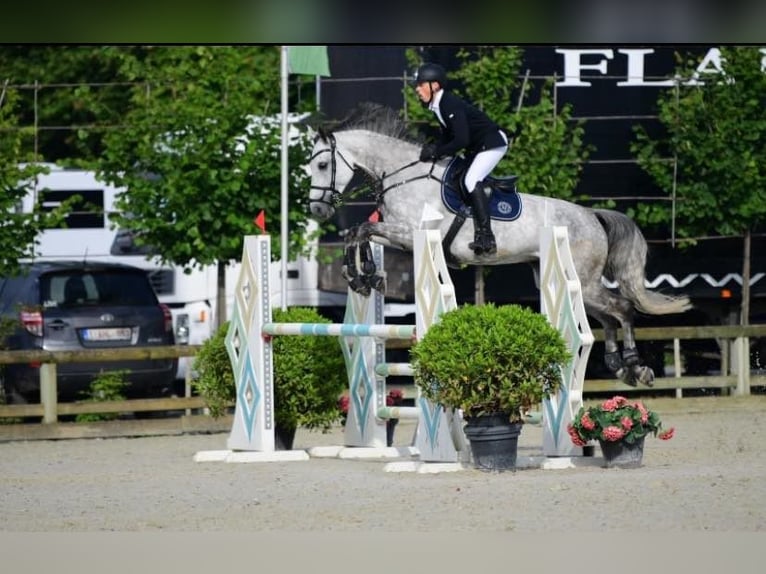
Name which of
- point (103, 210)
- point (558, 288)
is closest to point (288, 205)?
point (103, 210)

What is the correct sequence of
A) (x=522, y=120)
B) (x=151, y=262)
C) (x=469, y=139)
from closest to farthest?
(x=469, y=139), (x=522, y=120), (x=151, y=262)

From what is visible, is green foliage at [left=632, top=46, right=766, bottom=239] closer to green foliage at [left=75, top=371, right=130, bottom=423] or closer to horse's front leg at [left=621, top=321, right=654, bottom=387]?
horse's front leg at [left=621, top=321, right=654, bottom=387]

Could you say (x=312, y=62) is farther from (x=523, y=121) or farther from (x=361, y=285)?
(x=361, y=285)

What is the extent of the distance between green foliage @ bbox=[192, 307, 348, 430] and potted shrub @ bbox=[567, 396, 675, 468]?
1.92m

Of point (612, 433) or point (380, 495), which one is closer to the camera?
point (380, 495)

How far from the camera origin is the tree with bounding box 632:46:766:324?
49.1ft

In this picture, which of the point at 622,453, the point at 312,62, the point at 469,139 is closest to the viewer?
the point at 622,453

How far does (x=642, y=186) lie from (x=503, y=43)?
993cm

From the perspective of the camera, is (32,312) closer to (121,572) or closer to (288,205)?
(288,205)

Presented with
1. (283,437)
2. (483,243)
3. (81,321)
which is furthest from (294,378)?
(81,321)

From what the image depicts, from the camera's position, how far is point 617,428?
8.73 metres

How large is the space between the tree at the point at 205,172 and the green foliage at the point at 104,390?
1700 mm

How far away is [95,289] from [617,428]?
6540 millimetres

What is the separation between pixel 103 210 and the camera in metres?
16.4
